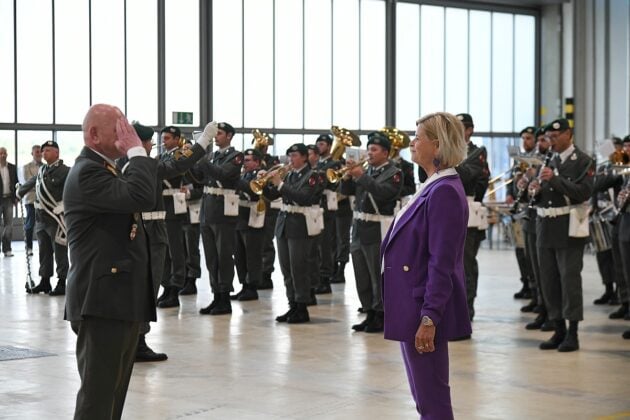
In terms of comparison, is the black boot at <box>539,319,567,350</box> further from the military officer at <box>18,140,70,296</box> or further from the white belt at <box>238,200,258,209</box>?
the military officer at <box>18,140,70,296</box>

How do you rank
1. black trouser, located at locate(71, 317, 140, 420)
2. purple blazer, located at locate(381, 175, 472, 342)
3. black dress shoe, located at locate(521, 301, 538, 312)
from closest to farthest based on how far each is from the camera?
purple blazer, located at locate(381, 175, 472, 342)
black trouser, located at locate(71, 317, 140, 420)
black dress shoe, located at locate(521, 301, 538, 312)

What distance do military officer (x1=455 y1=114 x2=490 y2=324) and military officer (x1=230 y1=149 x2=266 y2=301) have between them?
318cm

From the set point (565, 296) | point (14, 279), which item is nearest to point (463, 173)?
point (565, 296)

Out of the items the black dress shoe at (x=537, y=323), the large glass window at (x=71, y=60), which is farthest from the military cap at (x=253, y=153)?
the large glass window at (x=71, y=60)

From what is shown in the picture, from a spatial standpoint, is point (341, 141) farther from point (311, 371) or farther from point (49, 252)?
point (311, 371)

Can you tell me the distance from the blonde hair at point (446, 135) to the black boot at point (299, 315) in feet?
21.6

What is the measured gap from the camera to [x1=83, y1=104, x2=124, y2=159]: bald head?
5.07m

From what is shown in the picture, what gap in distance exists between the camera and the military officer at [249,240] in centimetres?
1330

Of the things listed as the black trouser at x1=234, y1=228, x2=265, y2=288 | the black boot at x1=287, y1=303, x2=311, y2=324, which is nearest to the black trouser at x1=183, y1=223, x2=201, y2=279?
the black trouser at x1=234, y1=228, x2=265, y2=288

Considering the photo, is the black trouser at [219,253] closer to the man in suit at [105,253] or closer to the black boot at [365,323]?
the black boot at [365,323]

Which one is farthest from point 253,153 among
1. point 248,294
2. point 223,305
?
point 223,305

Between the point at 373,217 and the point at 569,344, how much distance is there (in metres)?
2.36

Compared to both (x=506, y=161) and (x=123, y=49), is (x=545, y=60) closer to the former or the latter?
(x=506, y=161)

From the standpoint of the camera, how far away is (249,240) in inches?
533
